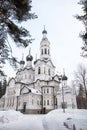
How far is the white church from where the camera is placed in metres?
39.6

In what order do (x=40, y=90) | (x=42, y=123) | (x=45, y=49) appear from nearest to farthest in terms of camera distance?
(x=42, y=123) → (x=40, y=90) → (x=45, y=49)

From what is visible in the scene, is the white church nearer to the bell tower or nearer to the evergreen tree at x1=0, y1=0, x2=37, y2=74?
the bell tower

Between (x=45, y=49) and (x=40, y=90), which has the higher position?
(x=45, y=49)

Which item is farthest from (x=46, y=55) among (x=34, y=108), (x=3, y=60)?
(x=3, y=60)

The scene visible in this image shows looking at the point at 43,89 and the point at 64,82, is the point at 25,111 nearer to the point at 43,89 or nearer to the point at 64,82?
the point at 43,89

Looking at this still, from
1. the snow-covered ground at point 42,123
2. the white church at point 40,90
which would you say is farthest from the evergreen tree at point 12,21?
the white church at point 40,90

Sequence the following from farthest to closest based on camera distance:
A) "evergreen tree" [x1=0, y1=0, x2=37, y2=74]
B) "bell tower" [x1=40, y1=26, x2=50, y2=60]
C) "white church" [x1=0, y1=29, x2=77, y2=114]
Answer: "bell tower" [x1=40, y1=26, x2=50, y2=60] < "white church" [x1=0, y1=29, x2=77, y2=114] < "evergreen tree" [x1=0, y1=0, x2=37, y2=74]

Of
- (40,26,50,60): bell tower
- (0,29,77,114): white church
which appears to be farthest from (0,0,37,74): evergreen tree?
(40,26,50,60): bell tower

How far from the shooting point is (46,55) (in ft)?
169

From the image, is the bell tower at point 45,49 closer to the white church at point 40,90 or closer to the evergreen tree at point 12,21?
the white church at point 40,90

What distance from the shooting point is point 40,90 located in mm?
43969

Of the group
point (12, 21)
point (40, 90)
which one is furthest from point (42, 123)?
point (40, 90)

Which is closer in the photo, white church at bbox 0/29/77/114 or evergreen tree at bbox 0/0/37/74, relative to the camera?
evergreen tree at bbox 0/0/37/74

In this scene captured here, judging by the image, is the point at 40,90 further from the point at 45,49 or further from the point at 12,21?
the point at 12,21
